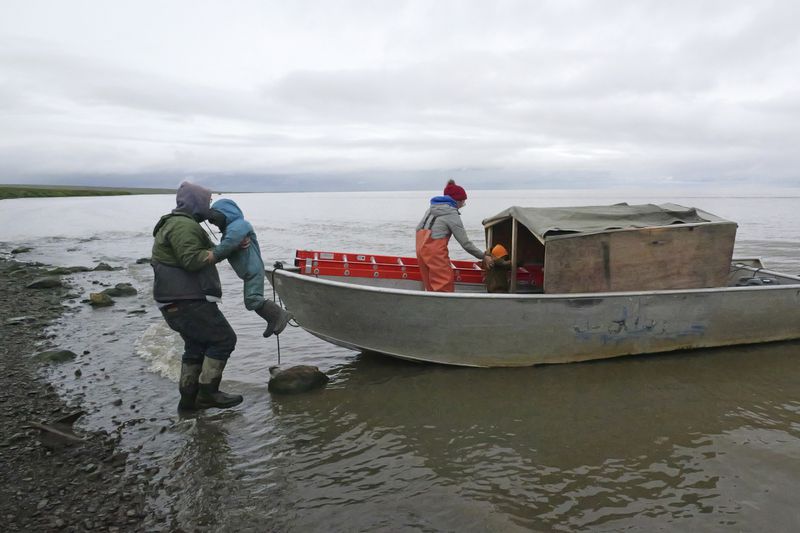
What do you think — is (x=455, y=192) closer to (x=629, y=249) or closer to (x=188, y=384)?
(x=629, y=249)

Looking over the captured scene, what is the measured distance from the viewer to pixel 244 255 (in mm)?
5324

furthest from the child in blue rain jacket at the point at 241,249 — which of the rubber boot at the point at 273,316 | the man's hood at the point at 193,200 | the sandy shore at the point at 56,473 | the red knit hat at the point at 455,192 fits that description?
the red knit hat at the point at 455,192

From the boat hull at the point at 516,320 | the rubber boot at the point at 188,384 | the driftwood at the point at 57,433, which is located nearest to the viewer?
the driftwood at the point at 57,433

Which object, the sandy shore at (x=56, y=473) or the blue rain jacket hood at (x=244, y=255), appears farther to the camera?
the blue rain jacket hood at (x=244, y=255)

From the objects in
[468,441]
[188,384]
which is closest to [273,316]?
[188,384]

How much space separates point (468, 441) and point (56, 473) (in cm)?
368

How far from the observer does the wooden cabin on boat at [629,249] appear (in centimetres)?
628

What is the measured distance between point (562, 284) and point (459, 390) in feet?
6.07

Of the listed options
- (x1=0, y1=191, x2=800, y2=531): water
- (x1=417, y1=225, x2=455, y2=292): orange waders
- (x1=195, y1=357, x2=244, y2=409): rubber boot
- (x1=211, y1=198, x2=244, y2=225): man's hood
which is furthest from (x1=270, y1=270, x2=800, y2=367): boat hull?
(x1=195, y1=357, x2=244, y2=409): rubber boot

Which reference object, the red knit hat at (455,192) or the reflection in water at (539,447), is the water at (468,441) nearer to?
the reflection in water at (539,447)

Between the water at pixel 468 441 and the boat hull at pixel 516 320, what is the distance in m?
0.28

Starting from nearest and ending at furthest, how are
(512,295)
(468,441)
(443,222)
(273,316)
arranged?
(468,441), (273,316), (512,295), (443,222)

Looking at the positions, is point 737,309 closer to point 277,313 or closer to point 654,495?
point 654,495

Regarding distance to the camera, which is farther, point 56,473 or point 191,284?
point 191,284
